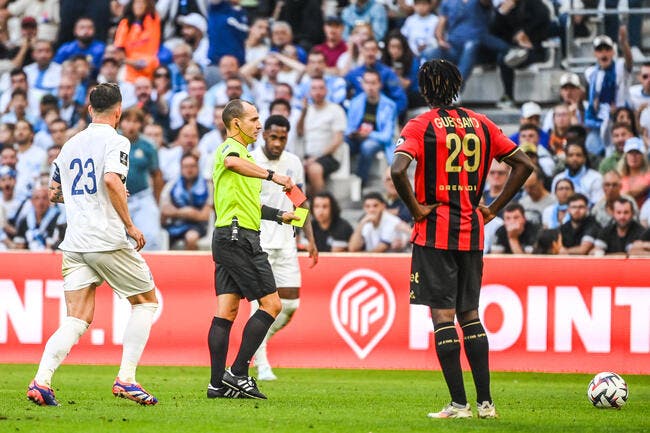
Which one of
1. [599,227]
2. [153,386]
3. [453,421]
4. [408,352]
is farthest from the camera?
[599,227]

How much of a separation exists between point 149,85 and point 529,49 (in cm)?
608

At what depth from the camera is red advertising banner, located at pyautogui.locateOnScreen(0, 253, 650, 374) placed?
44.1 ft

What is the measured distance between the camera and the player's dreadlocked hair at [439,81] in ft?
26.8

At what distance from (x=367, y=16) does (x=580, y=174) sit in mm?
4721

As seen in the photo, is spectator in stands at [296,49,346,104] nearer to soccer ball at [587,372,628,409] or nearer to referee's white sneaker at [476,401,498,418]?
soccer ball at [587,372,628,409]

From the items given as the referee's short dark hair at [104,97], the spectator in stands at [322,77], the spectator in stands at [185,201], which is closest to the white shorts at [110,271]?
the referee's short dark hair at [104,97]

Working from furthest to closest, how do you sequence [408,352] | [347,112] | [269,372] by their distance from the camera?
[347,112], [408,352], [269,372]

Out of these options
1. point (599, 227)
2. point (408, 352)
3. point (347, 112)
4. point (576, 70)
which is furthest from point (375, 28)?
point (408, 352)

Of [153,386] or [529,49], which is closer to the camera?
[153,386]

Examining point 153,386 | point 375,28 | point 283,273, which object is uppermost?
point 375,28

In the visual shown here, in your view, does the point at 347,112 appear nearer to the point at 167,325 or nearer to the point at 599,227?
the point at 599,227

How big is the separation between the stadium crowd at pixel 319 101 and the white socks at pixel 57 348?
851cm

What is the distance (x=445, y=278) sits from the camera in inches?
321

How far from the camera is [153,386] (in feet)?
36.7
